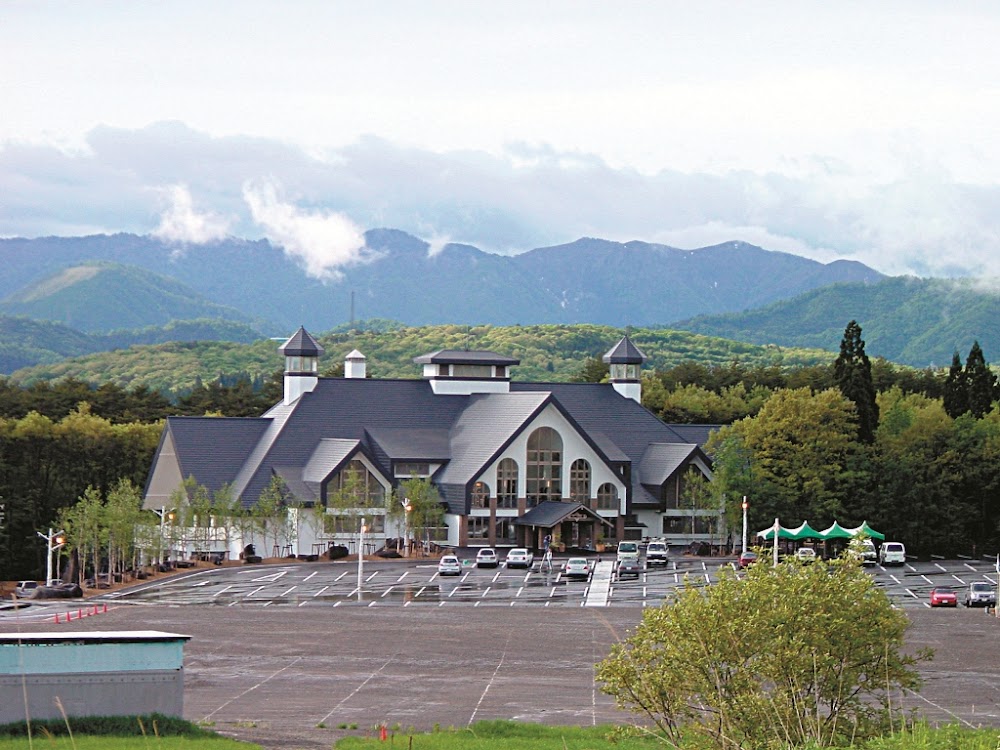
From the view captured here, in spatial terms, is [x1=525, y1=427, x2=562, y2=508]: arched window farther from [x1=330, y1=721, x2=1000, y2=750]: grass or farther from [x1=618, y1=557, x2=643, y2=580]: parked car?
[x1=330, y1=721, x2=1000, y2=750]: grass

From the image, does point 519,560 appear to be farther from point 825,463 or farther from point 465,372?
point 465,372

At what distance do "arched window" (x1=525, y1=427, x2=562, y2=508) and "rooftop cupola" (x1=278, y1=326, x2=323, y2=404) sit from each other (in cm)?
1270

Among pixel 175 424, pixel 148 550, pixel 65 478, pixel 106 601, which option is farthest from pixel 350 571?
pixel 65 478

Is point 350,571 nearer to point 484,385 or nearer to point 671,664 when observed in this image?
point 484,385

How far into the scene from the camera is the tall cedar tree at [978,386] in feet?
298

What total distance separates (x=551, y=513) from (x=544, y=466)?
3.53m

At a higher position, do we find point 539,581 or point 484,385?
point 484,385

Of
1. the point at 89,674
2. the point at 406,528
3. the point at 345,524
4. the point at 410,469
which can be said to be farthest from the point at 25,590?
the point at 89,674

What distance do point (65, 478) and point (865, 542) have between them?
70322 millimetres

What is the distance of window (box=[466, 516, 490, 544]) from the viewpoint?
79.4m

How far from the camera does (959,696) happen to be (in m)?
34.7

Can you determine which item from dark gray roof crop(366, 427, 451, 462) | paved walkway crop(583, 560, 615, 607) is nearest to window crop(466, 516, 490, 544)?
dark gray roof crop(366, 427, 451, 462)

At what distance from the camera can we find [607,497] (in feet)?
268

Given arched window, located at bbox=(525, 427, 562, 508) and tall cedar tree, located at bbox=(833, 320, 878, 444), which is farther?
tall cedar tree, located at bbox=(833, 320, 878, 444)
